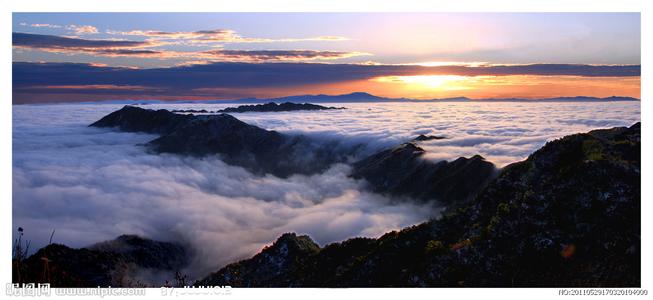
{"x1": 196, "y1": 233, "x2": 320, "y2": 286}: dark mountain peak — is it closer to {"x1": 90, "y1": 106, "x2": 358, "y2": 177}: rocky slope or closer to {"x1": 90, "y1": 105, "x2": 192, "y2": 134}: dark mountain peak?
{"x1": 90, "y1": 106, "x2": 358, "y2": 177}: rocky slope

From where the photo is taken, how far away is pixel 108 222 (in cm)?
5891

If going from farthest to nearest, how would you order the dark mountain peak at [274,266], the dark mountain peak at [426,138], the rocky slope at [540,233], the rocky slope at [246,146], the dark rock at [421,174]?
1. the rocky slope at [246,146]
2. the dark mountain peak at [426,138]
3. the dark rock at [421,174]
4. the dark mountain peak at [274,266]
5. the rocky slope at [540,233]

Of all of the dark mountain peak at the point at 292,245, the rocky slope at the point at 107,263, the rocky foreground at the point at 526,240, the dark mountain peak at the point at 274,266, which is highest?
the rocky foreground at the point at 526,240

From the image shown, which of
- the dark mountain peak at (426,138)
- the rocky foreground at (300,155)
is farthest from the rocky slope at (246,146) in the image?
the dark mountain peak at (426,138)

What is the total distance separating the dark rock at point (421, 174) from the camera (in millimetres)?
65500

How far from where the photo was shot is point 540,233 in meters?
12.4

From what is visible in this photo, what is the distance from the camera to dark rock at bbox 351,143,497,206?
6550cm

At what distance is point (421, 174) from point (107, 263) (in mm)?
52943

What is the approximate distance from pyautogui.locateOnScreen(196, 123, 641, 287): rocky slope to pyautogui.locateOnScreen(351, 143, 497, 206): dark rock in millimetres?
42254

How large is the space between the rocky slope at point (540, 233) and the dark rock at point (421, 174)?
1664 inches

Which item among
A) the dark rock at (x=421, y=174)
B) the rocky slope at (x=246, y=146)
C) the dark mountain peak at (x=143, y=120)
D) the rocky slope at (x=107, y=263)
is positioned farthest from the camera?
the dark mountain peak at (x=143, y=120)

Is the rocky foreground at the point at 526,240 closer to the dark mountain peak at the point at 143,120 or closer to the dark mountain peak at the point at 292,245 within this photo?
the dark mountain peak at the point at 292,245

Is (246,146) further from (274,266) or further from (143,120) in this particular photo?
(274,266)
